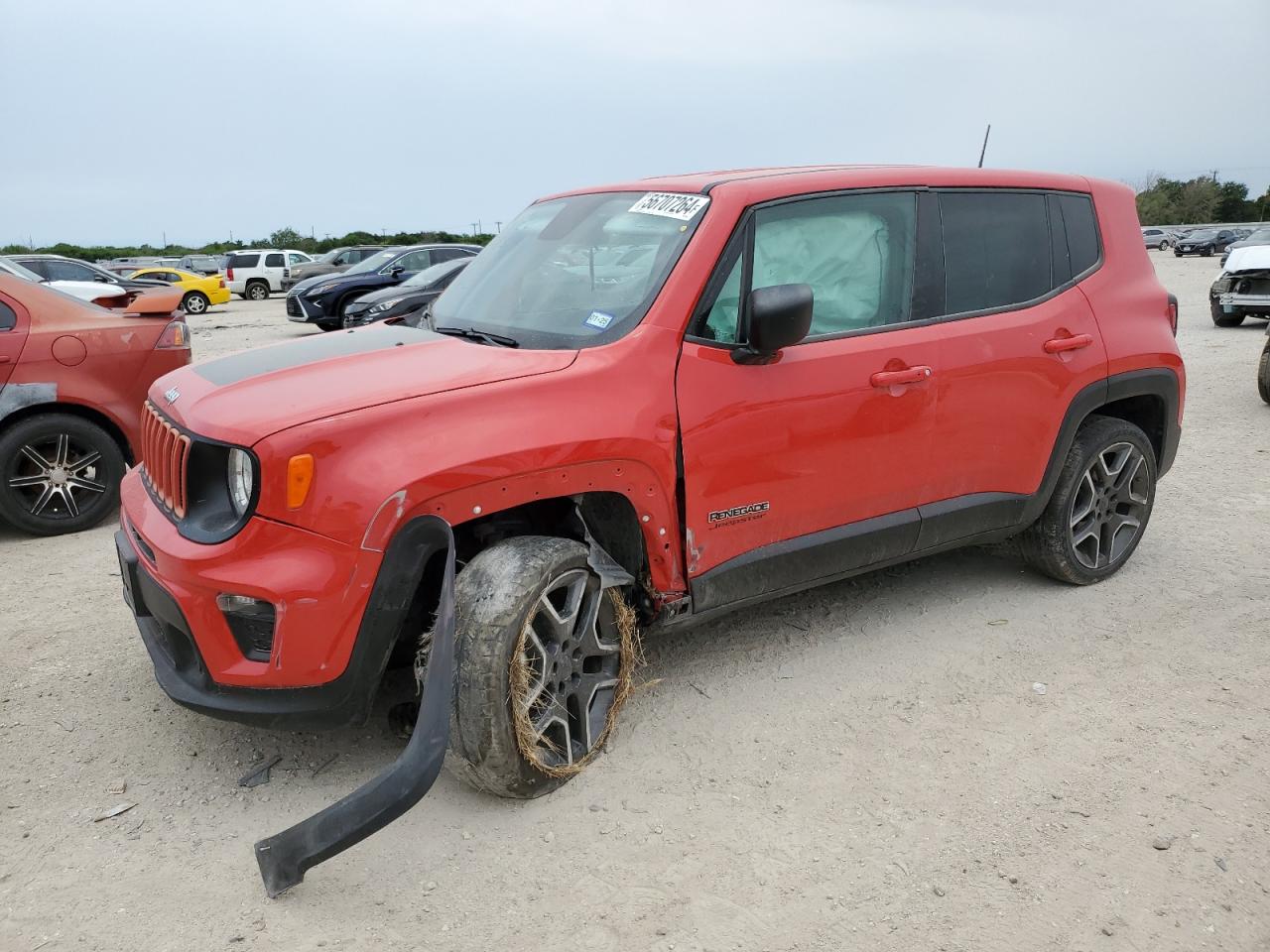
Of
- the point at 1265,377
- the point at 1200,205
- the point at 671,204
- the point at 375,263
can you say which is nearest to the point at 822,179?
the point at 671,204

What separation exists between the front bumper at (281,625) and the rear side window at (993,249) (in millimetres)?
2580

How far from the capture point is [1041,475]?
4355 mm

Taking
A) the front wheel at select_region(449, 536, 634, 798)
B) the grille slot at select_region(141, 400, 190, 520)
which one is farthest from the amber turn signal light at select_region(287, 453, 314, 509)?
the front wheel at select_region(449, 536, 634, 798)

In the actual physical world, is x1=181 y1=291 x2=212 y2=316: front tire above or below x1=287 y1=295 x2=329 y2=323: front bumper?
below

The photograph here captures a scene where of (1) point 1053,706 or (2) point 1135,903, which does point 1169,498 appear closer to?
(1) point 1053,706

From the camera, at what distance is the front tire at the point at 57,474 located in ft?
18.9

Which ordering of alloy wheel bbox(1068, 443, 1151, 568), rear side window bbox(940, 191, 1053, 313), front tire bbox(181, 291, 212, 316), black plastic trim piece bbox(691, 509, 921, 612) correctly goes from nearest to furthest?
black plastic trim piece bbox(691, 509, 921, 612) → rear side window bbox(940, 191, 1053, 313) → alloy wheel bbox(1068, 443, 1151, 568) → front tire bbox(181, 291, 212, 316)

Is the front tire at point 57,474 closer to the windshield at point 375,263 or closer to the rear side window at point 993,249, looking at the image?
the rear side window at point 993,249

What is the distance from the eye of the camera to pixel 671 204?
3662 mm

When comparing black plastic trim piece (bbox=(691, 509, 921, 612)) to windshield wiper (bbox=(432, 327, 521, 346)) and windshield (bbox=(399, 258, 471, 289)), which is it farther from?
windshield (bbox=(399, 258, 471, 289))

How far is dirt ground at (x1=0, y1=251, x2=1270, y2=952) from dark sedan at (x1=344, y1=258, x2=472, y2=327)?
825cm

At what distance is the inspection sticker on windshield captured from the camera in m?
3.55

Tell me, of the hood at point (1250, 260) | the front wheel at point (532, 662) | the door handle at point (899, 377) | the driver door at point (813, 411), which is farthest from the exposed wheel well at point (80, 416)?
the hood at point (1250, 260)

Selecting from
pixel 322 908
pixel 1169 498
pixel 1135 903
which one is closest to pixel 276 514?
pixel 322 908
